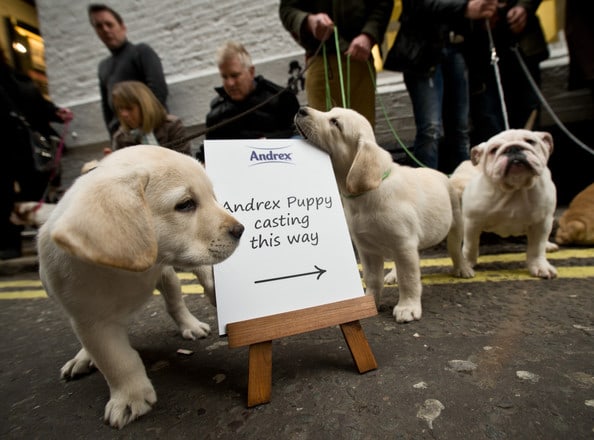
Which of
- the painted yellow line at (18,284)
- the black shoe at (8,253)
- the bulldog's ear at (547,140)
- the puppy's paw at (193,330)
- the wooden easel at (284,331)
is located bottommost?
the painted yellow line at (18,284)

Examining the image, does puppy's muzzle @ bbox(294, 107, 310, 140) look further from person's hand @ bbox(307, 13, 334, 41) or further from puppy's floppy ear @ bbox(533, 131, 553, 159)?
puppy's floppy ear @ bbox(533, 131, 553, 159)

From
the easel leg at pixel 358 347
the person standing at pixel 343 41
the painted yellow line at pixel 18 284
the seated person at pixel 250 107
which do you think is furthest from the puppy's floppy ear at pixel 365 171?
the painted yellow line at pixel 18 284

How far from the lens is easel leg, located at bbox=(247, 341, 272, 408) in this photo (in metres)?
1.36

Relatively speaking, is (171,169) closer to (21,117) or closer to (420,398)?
(420,398)

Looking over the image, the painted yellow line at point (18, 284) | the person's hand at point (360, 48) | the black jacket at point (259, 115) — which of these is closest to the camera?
the person's hand at point (360, 48)

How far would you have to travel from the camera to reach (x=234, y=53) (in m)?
3.81

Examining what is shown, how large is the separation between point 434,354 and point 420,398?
378mm

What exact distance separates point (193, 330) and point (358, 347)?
3.71 feet

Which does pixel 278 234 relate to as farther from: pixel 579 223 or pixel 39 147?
pixel 39 147

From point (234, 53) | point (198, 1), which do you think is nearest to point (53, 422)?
point (234, 53)

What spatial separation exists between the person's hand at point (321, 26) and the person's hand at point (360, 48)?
23cm

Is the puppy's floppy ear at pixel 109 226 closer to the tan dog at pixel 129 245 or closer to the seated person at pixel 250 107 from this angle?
the tan dog at pixel 129 245

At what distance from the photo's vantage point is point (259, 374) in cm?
138

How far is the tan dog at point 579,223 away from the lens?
10.6 ft
